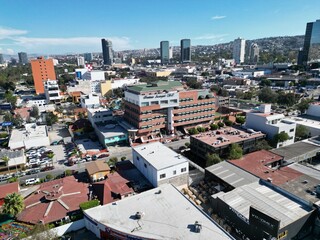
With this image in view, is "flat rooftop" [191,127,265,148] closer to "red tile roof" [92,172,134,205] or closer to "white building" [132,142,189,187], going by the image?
"white building" [132,142,189,187]

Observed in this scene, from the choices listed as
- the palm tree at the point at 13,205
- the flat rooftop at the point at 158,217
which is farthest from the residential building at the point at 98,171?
the palm tree at the point at 13,205

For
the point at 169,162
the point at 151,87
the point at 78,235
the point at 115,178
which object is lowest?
the point at 78,235

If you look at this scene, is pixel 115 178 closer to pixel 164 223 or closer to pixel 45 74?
pixel 164 223

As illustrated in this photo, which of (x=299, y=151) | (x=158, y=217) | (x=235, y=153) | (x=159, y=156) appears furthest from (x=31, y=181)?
(x=299, y=151)

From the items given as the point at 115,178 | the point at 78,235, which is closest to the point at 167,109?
the point at 115,178

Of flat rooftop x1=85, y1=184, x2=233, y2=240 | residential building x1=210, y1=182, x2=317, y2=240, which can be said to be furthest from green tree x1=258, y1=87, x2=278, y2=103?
flat rooftop x1=85, y1=184, x2=233, y2=240

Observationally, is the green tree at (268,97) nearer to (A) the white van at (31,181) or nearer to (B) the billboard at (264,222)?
(B) the billboard at (264,222)

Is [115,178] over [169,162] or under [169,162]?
under
